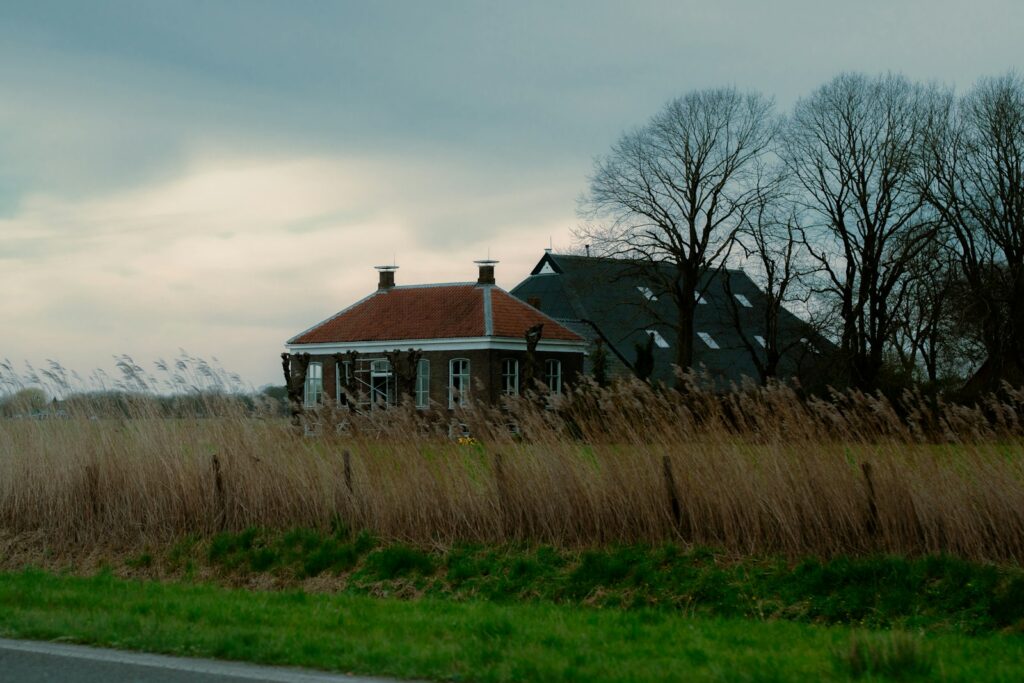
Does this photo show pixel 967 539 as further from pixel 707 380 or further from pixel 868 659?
pixel 868 659

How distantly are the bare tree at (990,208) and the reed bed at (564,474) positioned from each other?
25720 mm

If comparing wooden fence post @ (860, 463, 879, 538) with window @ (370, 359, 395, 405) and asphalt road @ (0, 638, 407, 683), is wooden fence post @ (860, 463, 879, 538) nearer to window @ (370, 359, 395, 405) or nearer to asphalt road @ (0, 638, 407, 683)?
asphalt road @ (0, 638, 407, 683)

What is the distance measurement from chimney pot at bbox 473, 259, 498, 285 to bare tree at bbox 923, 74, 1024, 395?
17.4m

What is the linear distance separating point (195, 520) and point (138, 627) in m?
5.85

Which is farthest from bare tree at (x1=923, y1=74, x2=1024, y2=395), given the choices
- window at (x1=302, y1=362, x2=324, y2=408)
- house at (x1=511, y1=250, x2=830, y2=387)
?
window at (x1=302, y1=362, x2=324, y2=408)

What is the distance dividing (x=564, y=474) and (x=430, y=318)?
33.7 metres

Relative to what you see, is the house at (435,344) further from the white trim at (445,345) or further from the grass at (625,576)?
the grass at (625,576)

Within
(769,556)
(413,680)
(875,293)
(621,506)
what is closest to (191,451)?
(621,506)

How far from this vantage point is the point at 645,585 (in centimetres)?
1128

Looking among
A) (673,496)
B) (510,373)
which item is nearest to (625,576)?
(673,496)

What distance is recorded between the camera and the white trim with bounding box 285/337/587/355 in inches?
1740

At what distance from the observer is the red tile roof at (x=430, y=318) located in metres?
45.1

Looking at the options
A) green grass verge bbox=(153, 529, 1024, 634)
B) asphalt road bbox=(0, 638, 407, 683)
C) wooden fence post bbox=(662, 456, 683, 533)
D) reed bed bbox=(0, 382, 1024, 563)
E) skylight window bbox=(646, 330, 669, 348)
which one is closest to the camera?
asphalt road bbox=(0, 638, 407, 683)

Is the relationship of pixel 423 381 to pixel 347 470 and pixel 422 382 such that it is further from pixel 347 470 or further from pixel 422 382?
pixel 347 470
